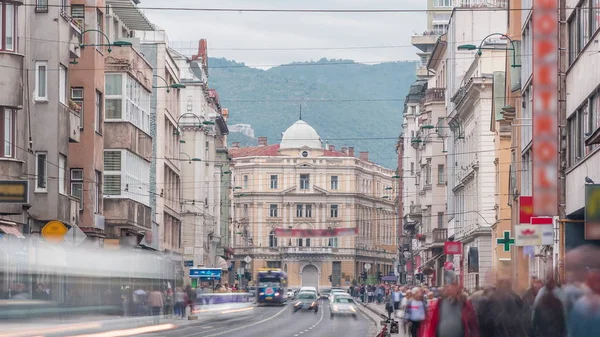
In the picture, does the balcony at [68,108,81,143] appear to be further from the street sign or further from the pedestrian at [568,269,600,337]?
the pedestrian at [568,269,600,337]

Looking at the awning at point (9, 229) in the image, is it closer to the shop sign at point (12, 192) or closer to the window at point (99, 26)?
the shop sign at point (12, 192)

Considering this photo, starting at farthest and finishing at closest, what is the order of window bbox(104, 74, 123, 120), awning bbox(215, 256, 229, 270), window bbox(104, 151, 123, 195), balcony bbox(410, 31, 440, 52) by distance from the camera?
balcony bbox(410, 31, 440, 52) < awning bbox(215, 256, 229, 270) < window bbox(104, 151, 123, 195) < window bbox(104, 74, 123, 120)

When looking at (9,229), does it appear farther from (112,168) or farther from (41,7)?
(112,168)

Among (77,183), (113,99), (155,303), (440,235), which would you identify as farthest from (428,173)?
(155,303)

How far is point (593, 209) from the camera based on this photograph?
102 ft

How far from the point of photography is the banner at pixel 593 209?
30719mm

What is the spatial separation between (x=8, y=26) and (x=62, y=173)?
6.50 meters

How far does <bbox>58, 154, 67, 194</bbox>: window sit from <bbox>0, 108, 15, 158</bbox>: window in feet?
14.5

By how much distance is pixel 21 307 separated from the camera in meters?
17.7

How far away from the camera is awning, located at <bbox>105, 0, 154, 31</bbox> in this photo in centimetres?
6712

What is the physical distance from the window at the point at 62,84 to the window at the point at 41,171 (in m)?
1.88

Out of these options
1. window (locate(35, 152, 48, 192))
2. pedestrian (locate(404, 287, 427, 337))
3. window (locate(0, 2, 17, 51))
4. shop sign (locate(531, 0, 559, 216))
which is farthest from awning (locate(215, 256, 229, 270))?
pedestrian (locate(404, 287, 427, 337))

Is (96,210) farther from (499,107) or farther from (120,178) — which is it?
(499,107)

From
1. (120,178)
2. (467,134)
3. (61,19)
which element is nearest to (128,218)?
(120,178)
